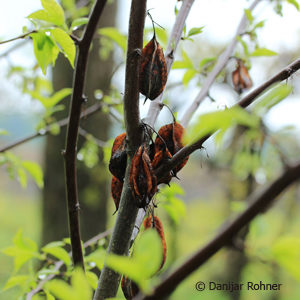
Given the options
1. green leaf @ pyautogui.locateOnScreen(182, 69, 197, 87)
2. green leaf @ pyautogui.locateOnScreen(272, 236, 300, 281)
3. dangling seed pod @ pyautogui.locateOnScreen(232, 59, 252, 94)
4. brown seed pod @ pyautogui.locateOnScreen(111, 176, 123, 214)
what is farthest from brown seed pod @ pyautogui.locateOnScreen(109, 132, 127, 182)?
dangling seed pod @ pyautogui.locateOnScreen(232, 59, 252, 94)

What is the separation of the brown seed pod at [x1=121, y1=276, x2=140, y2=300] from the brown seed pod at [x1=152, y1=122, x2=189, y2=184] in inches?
7.3

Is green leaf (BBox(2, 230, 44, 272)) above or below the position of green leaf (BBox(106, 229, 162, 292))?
below

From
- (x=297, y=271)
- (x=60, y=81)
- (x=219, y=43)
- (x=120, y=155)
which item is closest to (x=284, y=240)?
(x=297, y=271)

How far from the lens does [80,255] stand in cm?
73

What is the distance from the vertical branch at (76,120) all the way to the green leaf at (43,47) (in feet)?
0.32

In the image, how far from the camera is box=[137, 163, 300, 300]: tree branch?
315mm

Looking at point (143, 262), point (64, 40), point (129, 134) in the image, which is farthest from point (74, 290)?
point (64, 40)

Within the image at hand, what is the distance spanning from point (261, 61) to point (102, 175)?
595 centimetres

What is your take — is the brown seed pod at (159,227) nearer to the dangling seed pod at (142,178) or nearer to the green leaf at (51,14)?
the dangling seed pod at (142,178)

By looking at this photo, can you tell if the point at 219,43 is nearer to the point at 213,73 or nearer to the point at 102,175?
the point at 102,175

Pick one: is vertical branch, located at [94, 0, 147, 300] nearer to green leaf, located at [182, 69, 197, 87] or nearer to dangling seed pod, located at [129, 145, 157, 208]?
dangling seed pod, located at [129, 145, 157, 208]

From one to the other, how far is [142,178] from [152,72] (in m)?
0.19

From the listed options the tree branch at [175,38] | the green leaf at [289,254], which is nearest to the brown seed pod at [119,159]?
the tree branch at [175,38]

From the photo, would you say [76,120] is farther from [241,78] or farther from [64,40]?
[241,78]
